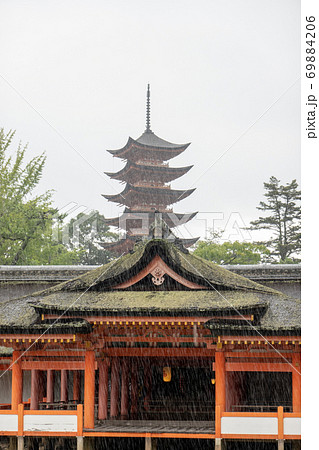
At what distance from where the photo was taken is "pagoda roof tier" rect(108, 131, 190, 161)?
42469mm

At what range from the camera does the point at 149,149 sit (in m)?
42.7

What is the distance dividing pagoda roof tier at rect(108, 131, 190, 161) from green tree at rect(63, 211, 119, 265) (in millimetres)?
10357

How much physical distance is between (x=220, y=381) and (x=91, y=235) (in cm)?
4168

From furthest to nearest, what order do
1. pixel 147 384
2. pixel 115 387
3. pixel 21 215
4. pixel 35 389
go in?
pixel 21 215
pixel 147 384
pixel 115 387
pixel 35 389

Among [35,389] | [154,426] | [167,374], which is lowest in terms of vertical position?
[154,426]

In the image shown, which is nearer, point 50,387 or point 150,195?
point 50,387

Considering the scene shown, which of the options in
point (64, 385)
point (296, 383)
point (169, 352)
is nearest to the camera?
point (296, 383)

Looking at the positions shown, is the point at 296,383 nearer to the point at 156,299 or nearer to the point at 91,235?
the point at 156,299

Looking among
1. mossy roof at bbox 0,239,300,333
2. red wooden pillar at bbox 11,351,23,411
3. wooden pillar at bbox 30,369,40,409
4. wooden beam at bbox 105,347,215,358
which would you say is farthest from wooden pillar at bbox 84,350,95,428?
wooden pillar at bbox 30,369,40,409

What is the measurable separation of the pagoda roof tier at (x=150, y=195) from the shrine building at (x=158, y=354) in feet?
80.8

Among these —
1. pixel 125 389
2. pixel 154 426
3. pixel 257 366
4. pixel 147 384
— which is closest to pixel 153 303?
pixel 257 366

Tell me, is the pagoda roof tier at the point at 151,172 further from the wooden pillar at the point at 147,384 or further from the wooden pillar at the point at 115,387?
the wooden pillar at the point at 115,387

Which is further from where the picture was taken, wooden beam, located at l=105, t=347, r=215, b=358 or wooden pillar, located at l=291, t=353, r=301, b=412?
wooden beam, located at l=105, t=347, r=215, b=358

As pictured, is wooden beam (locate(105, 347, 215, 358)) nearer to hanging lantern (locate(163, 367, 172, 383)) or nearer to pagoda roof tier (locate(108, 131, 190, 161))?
hanging lantern (locate(163, 367, 172, 383))
